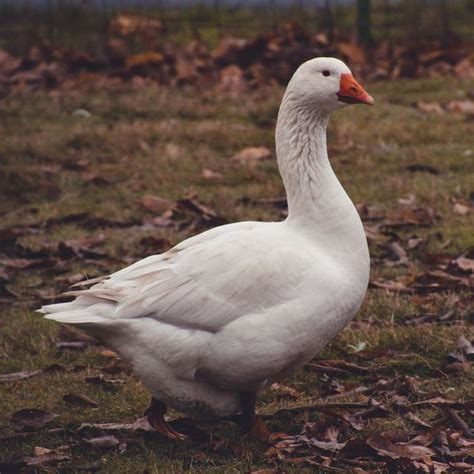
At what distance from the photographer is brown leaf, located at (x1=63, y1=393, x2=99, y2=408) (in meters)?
4.88

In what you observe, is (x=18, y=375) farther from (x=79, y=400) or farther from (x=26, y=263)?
(x=26, y=263)

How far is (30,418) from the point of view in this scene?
15.2 feet

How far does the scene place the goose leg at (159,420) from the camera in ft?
14.3

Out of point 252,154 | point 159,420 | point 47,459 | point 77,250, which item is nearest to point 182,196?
point 252,154

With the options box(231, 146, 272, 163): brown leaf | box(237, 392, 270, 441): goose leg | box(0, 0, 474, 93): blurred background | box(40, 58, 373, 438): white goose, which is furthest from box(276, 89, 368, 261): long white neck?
box(0, 0, 474, 93): blurred background

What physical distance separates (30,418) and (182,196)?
4048 millimetres

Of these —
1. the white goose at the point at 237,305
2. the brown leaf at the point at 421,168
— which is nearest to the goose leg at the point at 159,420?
the white goose at the point at 237,305

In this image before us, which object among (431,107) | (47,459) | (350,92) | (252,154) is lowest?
(47,459)

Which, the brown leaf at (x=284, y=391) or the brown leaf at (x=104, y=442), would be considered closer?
the brown leaf at (x=104, y=442)

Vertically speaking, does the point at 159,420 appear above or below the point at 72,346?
above

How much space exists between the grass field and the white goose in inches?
10.8

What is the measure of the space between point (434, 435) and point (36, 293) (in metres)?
3.09

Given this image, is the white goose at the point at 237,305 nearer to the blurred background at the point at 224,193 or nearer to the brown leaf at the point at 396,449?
the blurred background at the point at 224,193

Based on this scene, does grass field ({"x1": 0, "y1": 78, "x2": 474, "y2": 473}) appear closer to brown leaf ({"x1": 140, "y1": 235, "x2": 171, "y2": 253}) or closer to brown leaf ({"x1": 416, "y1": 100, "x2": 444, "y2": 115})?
brown leaf ({"x1": 140, "y1": 235, "x2": 171, "y2": 253})
